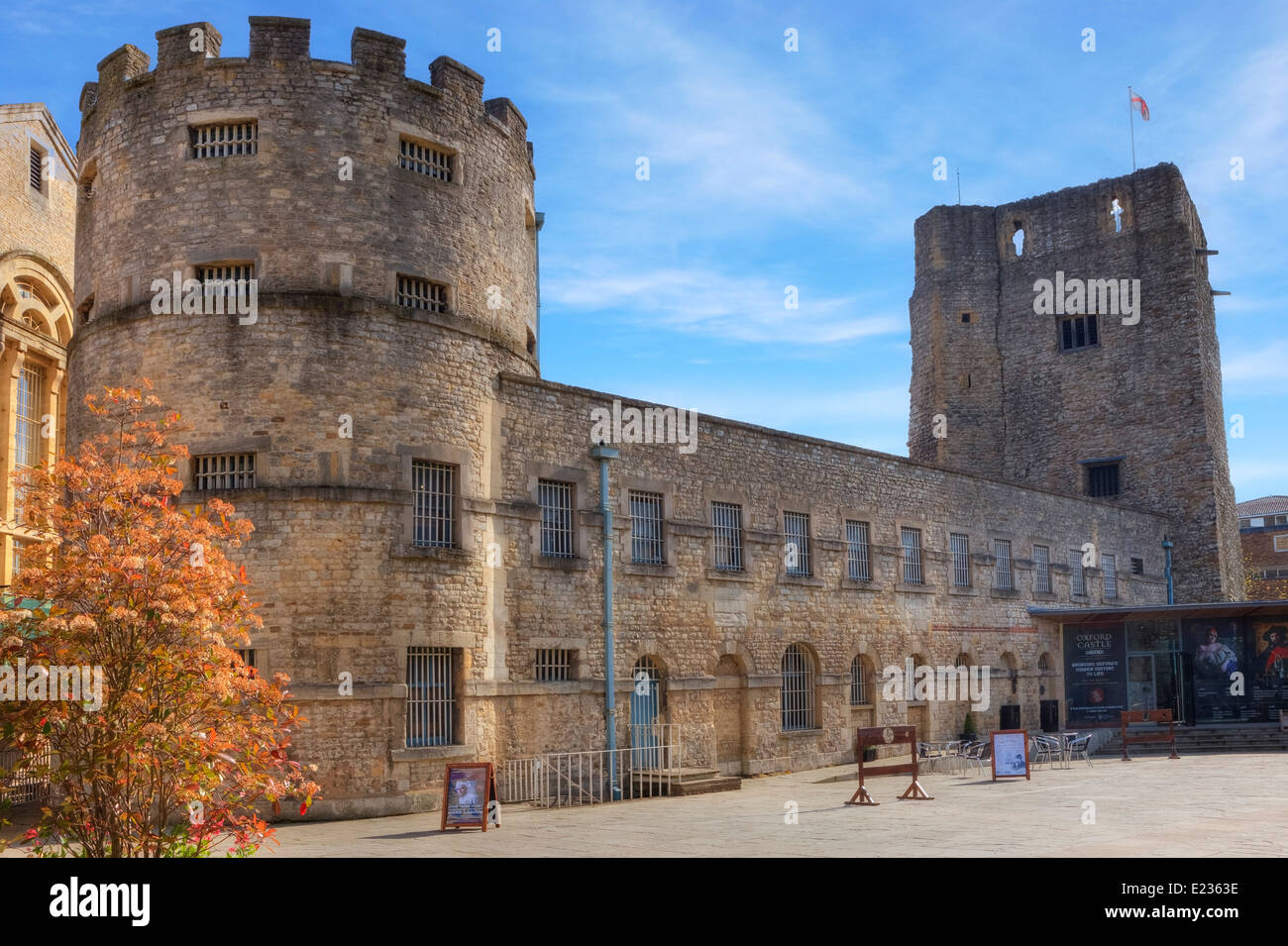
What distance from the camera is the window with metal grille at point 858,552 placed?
94.5ft

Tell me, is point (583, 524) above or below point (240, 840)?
above

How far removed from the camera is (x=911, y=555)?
30984 millimetres

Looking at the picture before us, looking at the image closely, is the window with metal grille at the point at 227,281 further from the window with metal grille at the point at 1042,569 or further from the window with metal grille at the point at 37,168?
the window with metal grille at the point at 1042,569

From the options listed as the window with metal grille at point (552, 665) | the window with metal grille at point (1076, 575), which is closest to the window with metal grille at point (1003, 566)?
the window with metal grille at point (1076, 575)

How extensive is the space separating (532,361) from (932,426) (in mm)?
28580

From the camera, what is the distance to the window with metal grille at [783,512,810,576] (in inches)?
1061

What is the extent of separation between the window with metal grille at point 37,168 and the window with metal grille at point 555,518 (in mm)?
22838

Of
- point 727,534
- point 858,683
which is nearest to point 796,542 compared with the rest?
point 727,534

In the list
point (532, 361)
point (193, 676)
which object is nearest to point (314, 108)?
point (532, 361)

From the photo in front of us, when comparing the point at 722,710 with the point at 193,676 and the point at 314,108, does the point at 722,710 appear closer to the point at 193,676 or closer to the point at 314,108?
the point at 314,108

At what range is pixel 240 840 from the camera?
34.0 ft

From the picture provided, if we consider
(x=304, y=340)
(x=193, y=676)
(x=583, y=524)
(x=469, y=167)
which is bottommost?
(x=193, y=676)

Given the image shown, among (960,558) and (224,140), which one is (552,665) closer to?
(224,140)

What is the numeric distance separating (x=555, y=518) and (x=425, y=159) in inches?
261
